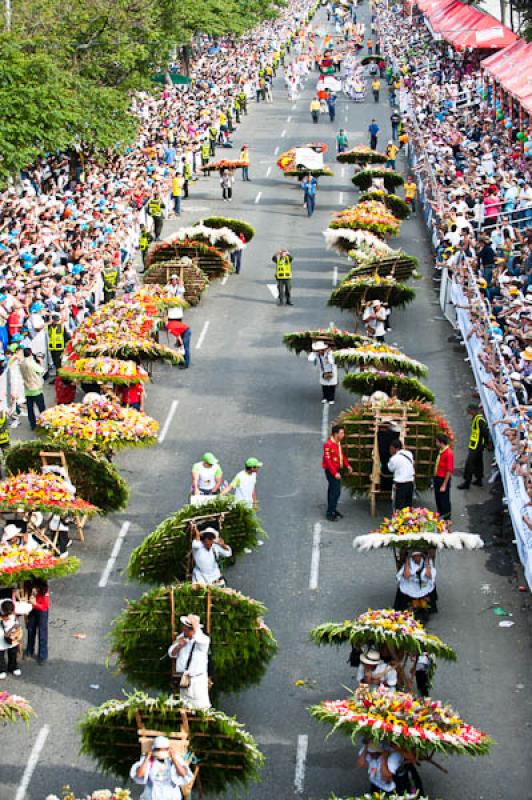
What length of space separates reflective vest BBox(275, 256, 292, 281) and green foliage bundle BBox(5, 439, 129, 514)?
46.7 feet

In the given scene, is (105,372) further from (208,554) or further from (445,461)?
(208,554)

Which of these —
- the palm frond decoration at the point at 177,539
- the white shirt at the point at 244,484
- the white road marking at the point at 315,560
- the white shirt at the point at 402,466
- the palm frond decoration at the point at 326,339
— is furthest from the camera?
the palm frond decoration at the point at 326,339

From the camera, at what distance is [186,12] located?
6116 centimetres

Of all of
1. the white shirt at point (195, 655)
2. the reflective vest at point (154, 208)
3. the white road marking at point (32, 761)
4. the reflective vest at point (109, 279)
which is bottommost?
the white road marking at point (32, 761)

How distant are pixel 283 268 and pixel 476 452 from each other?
1236 centimetres

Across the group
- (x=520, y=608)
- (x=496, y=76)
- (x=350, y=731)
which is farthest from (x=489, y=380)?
(x=496, y=76)

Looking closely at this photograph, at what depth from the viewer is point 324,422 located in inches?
1050

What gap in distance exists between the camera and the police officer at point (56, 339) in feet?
93.8

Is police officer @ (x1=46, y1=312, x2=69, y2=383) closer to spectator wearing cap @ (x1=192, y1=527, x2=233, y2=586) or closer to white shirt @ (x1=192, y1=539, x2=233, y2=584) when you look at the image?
spectator wearing cap @ (x1=192, y1=527, x2=233, y2=586)

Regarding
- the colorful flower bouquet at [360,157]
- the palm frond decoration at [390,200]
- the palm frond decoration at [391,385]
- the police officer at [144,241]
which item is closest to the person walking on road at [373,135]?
the colorful flower bouquet at [360,157]

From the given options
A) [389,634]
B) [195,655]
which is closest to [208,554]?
[195,655]

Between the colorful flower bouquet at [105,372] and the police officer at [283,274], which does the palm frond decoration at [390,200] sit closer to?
the police officer at [283,274]

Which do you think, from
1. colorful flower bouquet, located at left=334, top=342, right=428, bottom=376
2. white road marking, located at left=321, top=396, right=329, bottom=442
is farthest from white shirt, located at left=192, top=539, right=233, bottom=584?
white road marking, located at left=321, top=396, right=329, bottom=442

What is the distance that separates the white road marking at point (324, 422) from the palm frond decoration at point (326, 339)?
123cm
